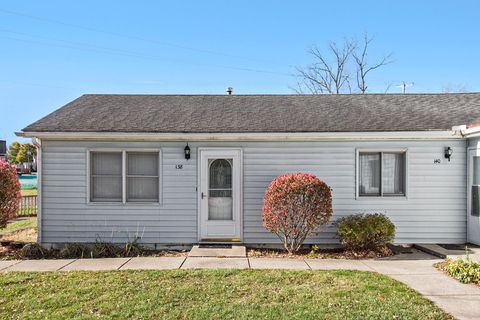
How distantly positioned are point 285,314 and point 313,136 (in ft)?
15.3

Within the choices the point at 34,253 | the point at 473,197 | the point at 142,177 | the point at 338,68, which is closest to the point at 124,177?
the point at 142,177

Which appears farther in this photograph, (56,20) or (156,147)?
(56,20)

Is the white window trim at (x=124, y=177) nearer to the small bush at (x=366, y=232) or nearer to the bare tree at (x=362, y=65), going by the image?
the small bush at (x=366, y=232)

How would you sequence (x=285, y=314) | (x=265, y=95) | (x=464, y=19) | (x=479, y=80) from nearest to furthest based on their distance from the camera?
(x=285, y=314) → (x=265, y=95) → (x=464, y=19) → (x=479, y=80)

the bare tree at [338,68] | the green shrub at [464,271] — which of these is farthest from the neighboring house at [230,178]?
the bare tree at [338,68]

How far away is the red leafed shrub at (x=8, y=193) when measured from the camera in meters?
8.23

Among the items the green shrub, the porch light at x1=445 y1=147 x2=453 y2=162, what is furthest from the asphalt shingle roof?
the green shrub

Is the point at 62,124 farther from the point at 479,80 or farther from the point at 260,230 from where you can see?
the point at 479,80

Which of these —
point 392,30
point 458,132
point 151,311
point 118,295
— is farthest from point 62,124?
point 392,30

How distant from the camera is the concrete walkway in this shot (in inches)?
227

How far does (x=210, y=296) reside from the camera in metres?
5.00

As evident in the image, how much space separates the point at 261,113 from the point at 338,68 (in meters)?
19.6

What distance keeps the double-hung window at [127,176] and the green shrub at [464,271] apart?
592 cm

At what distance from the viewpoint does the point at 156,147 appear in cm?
850
